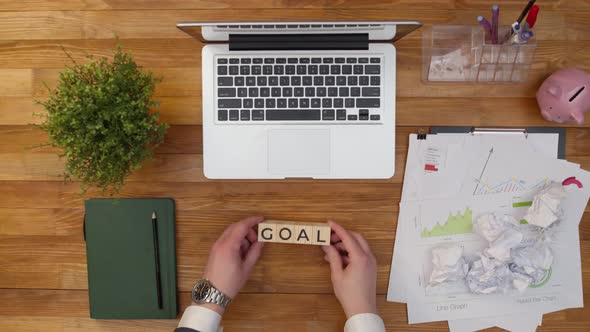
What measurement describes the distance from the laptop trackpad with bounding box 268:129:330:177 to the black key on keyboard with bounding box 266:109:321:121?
0.03 meters

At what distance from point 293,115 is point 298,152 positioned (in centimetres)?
8

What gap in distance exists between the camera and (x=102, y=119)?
32.1 inches

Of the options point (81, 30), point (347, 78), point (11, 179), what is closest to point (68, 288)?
point (11, 179)

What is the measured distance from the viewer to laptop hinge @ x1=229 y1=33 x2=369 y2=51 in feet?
3.01

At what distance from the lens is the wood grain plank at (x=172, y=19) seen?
974 millimetres

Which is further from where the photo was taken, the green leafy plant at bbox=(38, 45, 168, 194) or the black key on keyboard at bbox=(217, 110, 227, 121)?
the black key on keyboard at bbox=(217, 110, 227, 121)

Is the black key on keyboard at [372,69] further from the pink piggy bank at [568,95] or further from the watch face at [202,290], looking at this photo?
the watch face at [202,290]

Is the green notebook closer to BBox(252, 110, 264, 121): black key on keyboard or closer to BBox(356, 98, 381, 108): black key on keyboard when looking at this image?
BBox(252, 110, 264, 121): black key on keyboard

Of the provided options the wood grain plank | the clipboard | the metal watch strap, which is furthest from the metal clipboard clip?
the metal watch strap

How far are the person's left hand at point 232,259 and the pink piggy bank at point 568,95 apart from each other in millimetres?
694

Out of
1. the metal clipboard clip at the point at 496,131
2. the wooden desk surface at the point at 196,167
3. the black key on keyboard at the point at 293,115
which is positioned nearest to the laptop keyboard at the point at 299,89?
the black key on keyboard at the point at 293,115

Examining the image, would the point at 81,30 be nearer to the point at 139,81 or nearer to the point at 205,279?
the point at 139,81

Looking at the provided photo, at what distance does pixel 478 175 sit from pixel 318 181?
1.23ft

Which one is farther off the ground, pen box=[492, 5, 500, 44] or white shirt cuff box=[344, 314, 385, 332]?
pen box=[492, 5, 500, 44]
